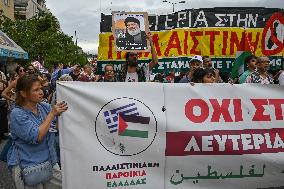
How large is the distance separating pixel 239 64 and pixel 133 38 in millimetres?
1891

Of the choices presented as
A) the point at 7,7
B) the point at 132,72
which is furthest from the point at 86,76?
the point at 7,7

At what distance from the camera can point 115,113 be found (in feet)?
14.1

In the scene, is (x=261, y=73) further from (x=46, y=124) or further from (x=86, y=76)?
(x=46, y=124)

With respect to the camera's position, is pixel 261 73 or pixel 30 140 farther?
pixel 261 73

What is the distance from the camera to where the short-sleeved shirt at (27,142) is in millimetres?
3469

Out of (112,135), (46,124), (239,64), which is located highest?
(239,64)

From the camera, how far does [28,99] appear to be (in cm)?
361

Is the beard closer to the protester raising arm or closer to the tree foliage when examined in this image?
the protester raising arm

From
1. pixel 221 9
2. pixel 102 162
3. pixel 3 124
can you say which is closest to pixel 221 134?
pixel 102 162

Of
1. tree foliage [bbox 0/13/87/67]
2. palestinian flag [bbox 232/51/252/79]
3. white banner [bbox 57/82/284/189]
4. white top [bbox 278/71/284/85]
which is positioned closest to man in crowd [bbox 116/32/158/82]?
palestinian flag [bbox 232/51/252/79]

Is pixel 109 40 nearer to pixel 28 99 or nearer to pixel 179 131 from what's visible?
pixel 179 131

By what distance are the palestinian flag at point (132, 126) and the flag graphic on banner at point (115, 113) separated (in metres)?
0.03

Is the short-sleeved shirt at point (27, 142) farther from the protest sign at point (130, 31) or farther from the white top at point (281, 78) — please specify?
the white top at point (281, 78)

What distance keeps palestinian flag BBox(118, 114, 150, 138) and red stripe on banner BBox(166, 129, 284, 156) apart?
0.26 metres
